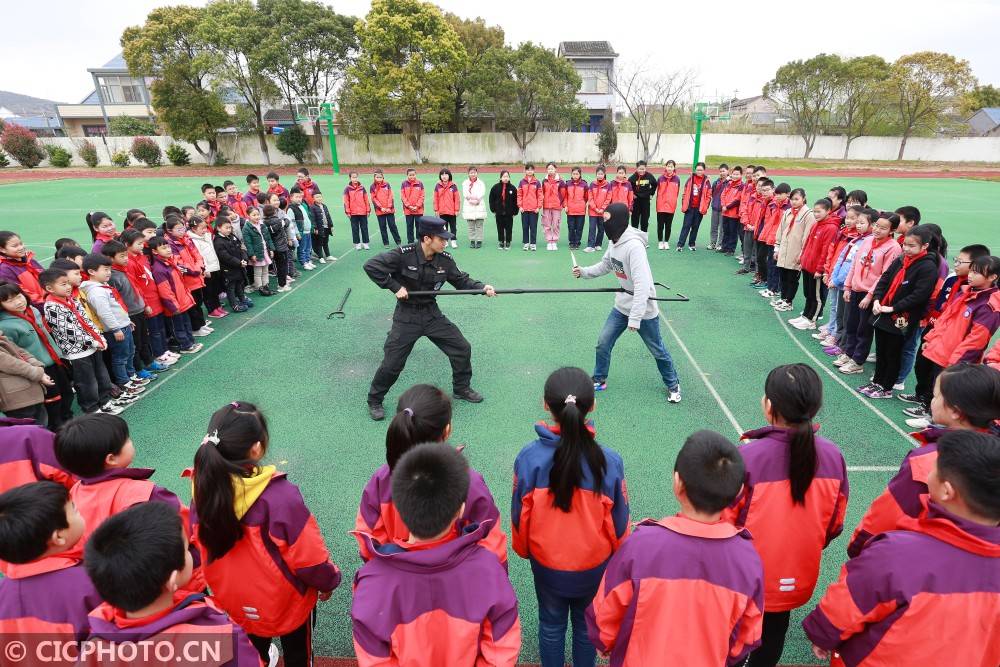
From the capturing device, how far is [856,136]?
33812 mm

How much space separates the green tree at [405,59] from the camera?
27891mm

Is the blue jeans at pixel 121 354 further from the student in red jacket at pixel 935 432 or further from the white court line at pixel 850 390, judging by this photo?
the white court line at pixel 850 390

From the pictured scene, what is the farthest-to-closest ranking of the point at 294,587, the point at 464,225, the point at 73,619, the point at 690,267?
the point at 464,225 < the point at 690,267 < the point at 294,587 < the point at 73,619

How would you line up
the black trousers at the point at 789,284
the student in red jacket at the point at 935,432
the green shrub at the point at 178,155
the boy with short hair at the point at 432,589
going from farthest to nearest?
the green shrub at the point at 178,155 → the black trousers at the point at 789,284 → the student in red jacket at the point at 935,432 → the boy with short hair at the point at 432,589

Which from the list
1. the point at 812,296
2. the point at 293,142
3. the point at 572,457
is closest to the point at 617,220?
the point at 572,457

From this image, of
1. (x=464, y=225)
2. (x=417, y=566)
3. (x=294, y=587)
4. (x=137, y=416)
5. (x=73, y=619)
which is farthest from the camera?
(x=464, y=225)

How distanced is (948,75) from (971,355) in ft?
128

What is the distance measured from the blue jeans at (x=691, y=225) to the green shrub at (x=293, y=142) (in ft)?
90.4

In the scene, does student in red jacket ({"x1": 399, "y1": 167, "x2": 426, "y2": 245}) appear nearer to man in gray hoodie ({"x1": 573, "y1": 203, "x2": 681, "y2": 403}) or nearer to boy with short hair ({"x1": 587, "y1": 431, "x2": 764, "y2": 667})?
man in gray hoodie ({"x1": 573, "y1": 203, "x2": 681, "y2": 403})

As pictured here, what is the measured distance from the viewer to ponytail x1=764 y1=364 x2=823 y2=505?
209 centimetres

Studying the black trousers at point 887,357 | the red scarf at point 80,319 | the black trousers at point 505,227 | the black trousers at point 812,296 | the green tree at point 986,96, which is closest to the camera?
the red scarf at point 80,319

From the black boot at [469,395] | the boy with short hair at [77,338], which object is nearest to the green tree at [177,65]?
the boy with short hair at [77,338]

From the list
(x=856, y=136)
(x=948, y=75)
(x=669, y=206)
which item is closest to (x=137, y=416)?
(x=669, y=206)

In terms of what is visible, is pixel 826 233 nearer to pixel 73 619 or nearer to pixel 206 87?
pixel 73 619
